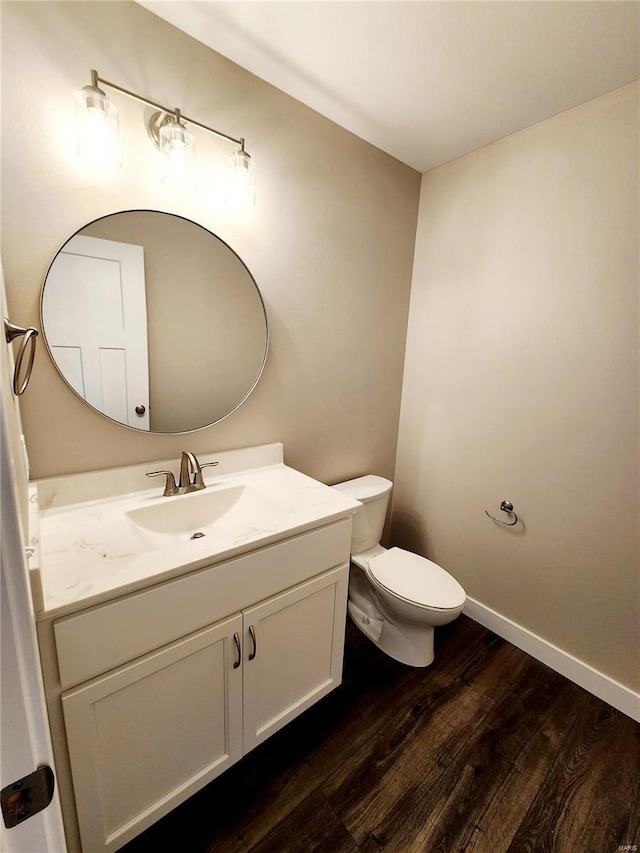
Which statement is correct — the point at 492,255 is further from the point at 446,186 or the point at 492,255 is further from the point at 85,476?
the point at 85,476

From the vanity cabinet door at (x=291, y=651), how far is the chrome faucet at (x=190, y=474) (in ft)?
1.62

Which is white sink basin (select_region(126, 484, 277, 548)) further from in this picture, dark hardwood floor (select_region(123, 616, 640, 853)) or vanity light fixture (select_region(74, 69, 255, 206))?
vanity light fixture (select_region(74, 69, 255, 206))

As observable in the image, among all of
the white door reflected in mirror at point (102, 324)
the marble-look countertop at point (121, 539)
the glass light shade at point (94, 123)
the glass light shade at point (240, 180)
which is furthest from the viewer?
the glass light shade at point (240, 180)

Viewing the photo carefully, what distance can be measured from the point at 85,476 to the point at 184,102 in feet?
4.21

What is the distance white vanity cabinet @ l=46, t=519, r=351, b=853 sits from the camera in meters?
0.86

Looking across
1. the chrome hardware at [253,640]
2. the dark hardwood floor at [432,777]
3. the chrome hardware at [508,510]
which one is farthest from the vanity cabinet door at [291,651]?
the chrome hardware at [508,510]

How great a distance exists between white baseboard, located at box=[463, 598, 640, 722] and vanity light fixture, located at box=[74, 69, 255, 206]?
2217 mm

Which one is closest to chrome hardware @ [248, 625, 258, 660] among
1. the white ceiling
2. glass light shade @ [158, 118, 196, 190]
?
glass light shade @ [158, 118, 196, 190]

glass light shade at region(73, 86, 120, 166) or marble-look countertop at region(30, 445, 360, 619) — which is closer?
marble-look countertop at region(30, 445, 360, 619)

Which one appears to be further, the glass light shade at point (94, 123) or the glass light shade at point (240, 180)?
the glass light shade at point (240, 180)

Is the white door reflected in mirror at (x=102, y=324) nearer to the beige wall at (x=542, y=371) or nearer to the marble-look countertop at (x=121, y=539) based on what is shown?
the marble-look countertop at (x=121, y=539)

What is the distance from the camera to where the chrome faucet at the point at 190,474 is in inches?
52.9

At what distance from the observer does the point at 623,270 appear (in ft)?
4.51

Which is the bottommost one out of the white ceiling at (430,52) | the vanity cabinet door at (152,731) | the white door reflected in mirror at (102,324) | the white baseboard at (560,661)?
the white baseboard at (560,661)
